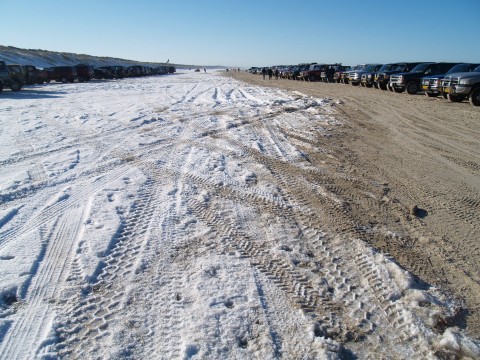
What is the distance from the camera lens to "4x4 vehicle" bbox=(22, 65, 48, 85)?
2869 centimetres

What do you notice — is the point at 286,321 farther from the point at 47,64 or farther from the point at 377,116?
the point at 47,64

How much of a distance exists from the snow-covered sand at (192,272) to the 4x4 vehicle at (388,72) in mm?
19186

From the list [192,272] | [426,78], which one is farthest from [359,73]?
[192,272]

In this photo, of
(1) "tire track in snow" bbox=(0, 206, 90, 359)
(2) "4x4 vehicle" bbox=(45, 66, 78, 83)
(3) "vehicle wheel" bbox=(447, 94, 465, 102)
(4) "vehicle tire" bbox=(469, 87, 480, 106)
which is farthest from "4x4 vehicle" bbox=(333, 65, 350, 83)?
(1) "tire track in snow" bbox=(0, 206, 90, 359)

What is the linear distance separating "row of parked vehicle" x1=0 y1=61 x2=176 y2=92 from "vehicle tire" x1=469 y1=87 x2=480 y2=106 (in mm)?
25392

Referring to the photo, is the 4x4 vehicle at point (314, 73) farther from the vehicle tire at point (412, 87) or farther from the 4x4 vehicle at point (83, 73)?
the 4x4 vehicle at point (83, 73)

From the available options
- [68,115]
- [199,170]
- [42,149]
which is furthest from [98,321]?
[68,115]

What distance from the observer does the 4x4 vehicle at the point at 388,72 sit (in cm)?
2147

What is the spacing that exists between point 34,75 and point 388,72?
30410mm

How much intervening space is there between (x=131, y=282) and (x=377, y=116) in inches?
459

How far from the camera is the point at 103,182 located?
5.46 metres

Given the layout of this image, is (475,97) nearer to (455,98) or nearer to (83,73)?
(455,98)

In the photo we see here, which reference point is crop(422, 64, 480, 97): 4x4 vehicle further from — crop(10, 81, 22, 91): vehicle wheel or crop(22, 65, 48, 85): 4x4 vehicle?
crop(22, 65, 48, 85): 4x4 vehicle

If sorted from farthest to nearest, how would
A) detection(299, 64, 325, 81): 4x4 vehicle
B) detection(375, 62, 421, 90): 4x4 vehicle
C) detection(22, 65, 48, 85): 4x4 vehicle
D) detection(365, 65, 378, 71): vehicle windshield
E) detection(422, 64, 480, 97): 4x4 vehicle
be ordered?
detection(299, 64, 325, 81): 4x4 vehicle < detection(22, 65, 48, 85): 4x4 vehicle < detection(365, 65, 378, 71): vehicle windshield < detection(375, 62, 421, 90): 4x4 vehicle < detection(422, 64, 480, 97): 4x4 vehicle
